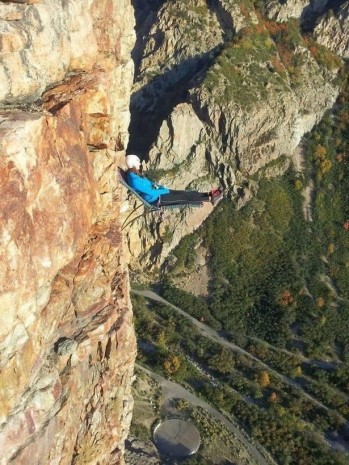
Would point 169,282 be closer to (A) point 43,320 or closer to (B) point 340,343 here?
(B) point 340,343

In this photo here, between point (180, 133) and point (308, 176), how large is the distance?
2197 cm

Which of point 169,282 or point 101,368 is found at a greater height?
point 101,368

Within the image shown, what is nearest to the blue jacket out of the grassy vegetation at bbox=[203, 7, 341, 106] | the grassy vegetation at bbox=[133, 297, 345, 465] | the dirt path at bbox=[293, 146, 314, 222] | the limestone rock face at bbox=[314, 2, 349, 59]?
the grassy vegetation at bbox=[133, 297, 345, 465]

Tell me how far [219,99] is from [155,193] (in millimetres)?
53982

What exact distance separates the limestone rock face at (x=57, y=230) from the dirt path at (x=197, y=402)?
34.7 metres

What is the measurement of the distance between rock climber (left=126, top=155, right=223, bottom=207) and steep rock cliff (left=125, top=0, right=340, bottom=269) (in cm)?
4679

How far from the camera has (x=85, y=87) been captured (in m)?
15.9

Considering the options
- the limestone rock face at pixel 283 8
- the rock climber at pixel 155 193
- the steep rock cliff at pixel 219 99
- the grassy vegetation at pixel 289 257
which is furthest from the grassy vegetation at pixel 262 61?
the rock climber at pixel 155 193

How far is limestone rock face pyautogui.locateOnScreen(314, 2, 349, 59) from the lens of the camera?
8512 centimetres

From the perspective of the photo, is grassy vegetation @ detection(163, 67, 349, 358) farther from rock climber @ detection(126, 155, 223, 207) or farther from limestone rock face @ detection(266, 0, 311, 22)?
rock climber @ detection(126, 155, 223, 207)

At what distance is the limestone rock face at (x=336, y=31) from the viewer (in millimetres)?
85125

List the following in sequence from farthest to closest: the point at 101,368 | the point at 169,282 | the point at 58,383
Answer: the point at 169,282, the point at 101,368, the point at 58,383

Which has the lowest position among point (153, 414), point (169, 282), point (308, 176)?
point (153, 414)

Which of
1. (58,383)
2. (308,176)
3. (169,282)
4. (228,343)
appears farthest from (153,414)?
(308,176)
